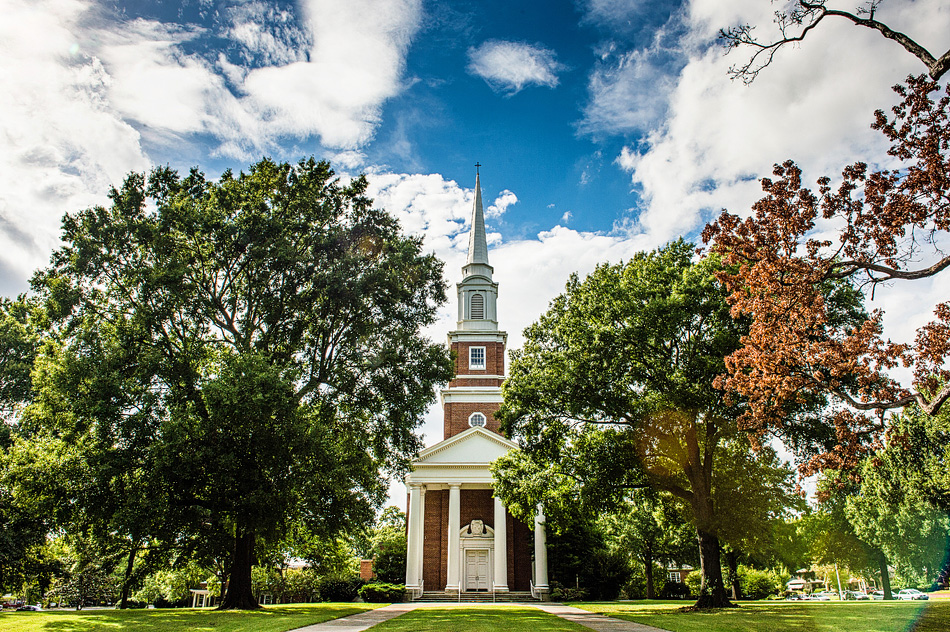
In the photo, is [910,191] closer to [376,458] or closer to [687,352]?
[687,352]

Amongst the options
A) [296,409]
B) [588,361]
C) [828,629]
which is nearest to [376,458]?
[296,409]

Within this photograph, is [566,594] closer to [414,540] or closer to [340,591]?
[414,540]

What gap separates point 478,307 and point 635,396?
2250 cm

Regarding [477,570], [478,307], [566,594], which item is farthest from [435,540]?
[478,307]

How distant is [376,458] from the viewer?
2347 centimetres

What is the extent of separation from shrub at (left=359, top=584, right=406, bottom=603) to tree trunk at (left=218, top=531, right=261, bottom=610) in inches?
450

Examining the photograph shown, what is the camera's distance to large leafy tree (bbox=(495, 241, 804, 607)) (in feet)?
60.8

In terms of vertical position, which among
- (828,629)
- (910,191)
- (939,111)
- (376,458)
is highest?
(939,111)

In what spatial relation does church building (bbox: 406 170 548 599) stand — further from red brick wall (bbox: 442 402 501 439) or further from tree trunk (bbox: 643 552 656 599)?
tree trunk (bbox: 643 552 656 599)

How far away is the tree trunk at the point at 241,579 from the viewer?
1951 cm

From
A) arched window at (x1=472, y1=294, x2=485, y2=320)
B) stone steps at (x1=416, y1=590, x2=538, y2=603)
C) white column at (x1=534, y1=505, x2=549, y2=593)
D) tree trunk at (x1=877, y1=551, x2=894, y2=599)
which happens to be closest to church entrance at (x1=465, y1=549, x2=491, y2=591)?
stone steps at (x1=416, y1=590, x2=538, y2=603)

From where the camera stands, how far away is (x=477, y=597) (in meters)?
32.2

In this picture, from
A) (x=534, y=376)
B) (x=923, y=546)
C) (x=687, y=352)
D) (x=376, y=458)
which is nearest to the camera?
(x=687, y=352)

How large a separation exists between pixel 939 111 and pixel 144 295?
796 inches
